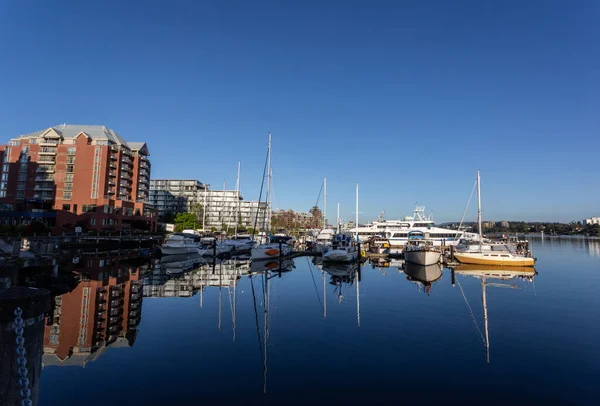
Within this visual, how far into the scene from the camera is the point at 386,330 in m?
19.7

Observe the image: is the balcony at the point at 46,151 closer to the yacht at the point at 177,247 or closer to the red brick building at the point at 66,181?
the red brick building at the point at 66,181

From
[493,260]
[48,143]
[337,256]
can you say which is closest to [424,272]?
[337,256]

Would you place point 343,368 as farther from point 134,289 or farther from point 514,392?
point 134,289

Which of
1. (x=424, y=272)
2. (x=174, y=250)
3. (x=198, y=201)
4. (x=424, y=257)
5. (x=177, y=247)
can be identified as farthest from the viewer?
(x=198, y=201)

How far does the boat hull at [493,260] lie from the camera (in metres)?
51.7

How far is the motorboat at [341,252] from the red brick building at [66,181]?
5899 centimetres

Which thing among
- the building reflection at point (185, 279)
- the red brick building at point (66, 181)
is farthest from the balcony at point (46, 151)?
the building reflection at point (185, 279)

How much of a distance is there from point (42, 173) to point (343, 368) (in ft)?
338

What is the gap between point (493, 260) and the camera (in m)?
52.8

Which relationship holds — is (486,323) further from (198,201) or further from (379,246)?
(198,201)

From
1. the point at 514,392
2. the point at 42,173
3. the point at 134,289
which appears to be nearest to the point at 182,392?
the point at 514,392

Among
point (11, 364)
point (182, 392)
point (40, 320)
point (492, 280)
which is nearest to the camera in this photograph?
point (11, 364)

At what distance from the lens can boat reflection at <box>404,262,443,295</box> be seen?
1384 inches

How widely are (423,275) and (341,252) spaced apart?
1343cm
